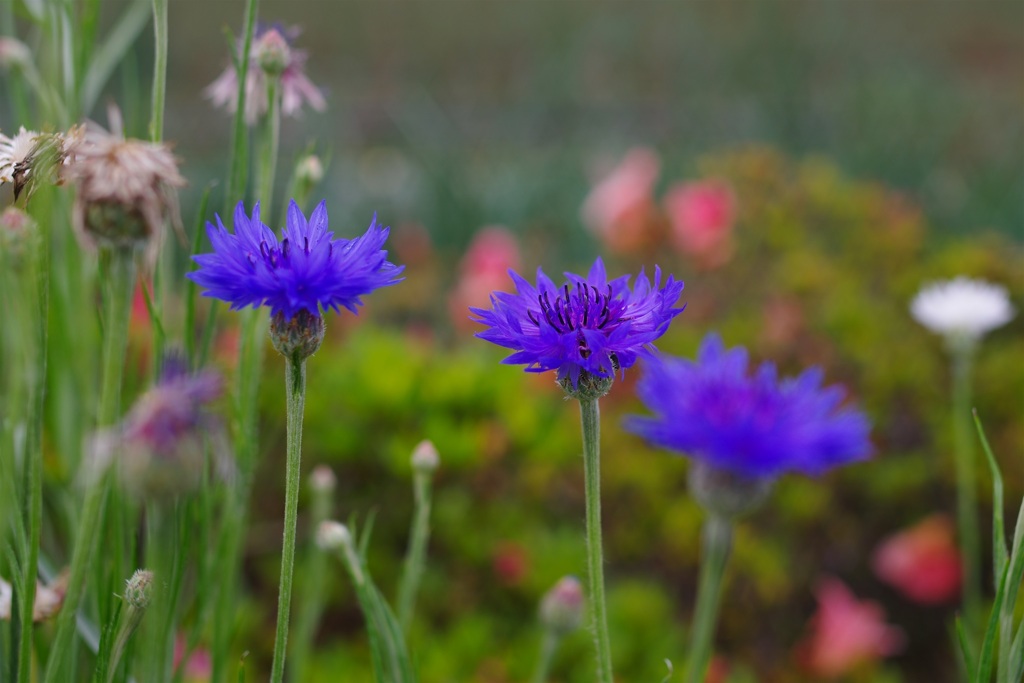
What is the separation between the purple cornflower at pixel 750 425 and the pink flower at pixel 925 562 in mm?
851

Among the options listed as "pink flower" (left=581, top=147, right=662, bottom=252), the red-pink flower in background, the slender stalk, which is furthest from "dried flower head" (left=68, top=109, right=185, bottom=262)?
"pink flower" (left=581, top=147, right=662, bottom=252)

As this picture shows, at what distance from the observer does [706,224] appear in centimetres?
149

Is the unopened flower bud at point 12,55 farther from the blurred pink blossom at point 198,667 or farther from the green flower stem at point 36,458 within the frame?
the blurred pink blossom at point 198,667

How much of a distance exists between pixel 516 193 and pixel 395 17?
158 inches

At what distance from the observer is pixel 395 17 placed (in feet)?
18.5

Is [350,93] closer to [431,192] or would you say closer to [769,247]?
[431,192]

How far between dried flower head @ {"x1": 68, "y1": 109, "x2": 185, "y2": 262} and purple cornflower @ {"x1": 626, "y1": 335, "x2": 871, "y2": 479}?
0.18 meters

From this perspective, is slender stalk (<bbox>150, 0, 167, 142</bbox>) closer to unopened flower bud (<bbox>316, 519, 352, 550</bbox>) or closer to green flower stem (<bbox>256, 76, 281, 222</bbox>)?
green flower stem (<bbox>256, 76, 281, 222</bbox>)

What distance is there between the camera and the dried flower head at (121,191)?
33cm

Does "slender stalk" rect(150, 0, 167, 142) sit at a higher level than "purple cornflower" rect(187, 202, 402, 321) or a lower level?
higher

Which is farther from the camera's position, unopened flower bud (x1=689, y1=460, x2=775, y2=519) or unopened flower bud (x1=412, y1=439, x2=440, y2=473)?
unopened flower bud (x1=412, y1=439, x2=440, y2=473)

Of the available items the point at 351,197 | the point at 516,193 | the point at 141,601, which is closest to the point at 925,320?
the point at 141,601

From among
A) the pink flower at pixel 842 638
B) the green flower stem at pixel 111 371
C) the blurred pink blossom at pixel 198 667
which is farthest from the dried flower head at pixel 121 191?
the pink flower at pixel 842 638

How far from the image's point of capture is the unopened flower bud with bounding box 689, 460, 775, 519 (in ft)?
1.14
